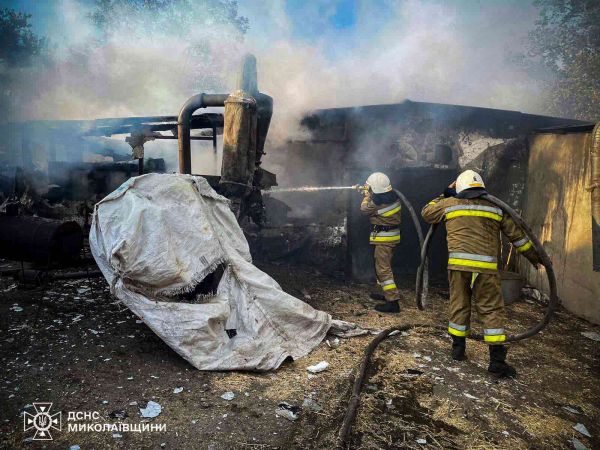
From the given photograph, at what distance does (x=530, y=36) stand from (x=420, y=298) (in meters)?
17.4

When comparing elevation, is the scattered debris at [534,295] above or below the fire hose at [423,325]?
below

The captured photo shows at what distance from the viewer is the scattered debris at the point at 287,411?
3.10 m

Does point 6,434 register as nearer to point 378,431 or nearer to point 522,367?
point 378,431

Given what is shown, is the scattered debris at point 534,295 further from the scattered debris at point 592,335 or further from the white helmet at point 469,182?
the white helmet at point 469,182

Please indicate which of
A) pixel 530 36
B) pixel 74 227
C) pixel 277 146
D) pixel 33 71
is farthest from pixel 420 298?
pixel 530 36

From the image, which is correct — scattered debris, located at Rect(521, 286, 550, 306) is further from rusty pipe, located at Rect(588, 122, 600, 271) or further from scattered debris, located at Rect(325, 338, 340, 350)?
scattered debris, located at Rect(325, 338, 340, 350)

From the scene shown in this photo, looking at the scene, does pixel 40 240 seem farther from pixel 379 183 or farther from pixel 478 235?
pixel 478 235

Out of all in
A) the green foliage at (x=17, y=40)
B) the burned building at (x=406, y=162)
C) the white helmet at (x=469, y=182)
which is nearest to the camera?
the white helmet at (x=469, y=182)

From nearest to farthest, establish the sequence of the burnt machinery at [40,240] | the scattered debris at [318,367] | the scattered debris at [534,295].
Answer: the scattered debris at [318,367], the burnt machinery at [40,240], the scattered debris at [534,295]

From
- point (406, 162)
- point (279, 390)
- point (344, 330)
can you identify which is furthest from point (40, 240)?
point (406, 162)

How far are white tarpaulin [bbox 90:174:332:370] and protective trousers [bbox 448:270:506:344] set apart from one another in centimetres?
155

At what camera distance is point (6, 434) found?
105 inches

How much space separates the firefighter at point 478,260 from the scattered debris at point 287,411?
6.65 feet

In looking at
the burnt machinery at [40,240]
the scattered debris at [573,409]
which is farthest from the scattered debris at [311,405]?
the burnt machinery at [40,240]
